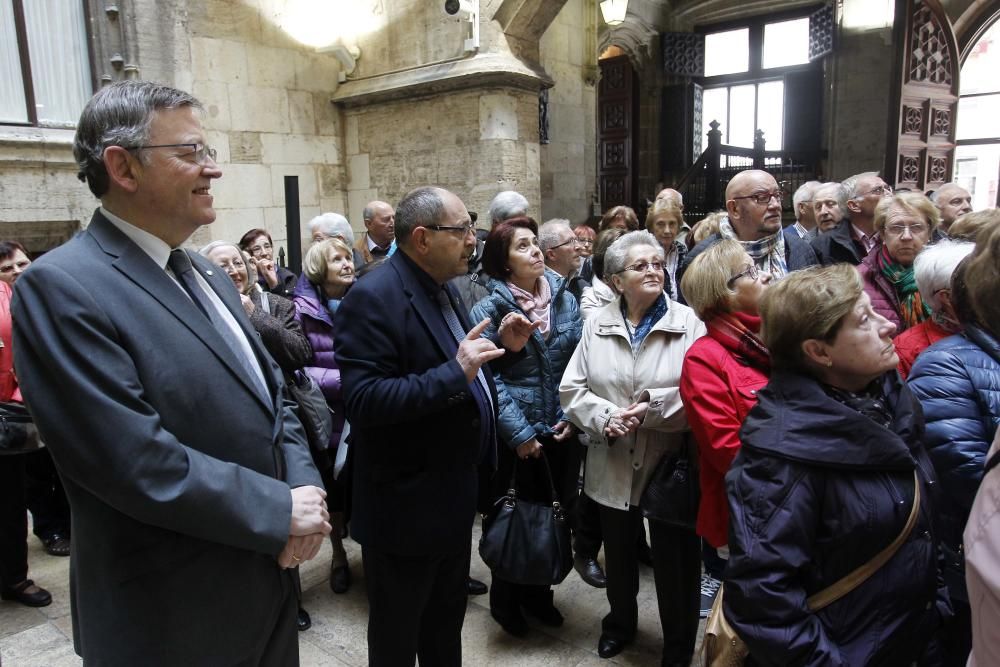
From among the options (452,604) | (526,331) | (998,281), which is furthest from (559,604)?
(998,281)

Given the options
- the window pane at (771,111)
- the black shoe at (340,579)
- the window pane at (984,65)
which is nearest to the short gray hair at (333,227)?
the black shoe at (340,579)

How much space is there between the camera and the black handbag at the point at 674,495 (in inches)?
92.7

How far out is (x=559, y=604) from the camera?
3.06 meters

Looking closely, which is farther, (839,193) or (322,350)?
(839,193)

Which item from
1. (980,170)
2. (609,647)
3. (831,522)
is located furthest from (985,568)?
(980,170)

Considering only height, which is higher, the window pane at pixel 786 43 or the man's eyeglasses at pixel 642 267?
the window pane at pixel 786 43

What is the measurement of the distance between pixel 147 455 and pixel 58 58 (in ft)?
17.9

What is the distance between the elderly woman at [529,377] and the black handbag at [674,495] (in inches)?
18.7

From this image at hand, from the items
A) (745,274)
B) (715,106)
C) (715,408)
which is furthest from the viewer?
(715,106)

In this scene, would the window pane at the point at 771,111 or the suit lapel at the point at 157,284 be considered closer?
the suit lapel at the point at 157,284

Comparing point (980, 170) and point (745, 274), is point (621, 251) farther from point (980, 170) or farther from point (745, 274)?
point (980, 170)

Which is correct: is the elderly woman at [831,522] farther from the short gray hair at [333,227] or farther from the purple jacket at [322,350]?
the short gray hair at [333,227]

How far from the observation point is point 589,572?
3.19 meters

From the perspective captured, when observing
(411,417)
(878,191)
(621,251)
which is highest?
(878,191)
